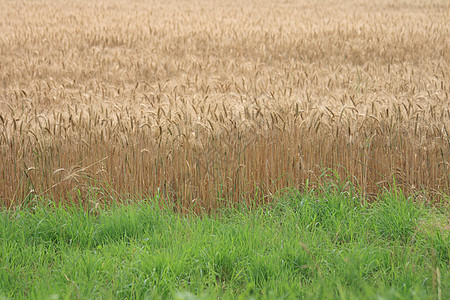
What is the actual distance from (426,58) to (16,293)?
8112mm

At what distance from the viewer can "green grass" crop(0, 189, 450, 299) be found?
6.90 feet

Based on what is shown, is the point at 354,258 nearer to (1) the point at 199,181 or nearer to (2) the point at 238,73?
(1) the point at 199,181

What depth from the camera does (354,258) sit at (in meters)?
2.29

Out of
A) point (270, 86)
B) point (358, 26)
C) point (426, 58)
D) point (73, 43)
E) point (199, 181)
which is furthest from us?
point (358, 26)

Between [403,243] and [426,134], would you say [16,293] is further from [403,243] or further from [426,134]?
[426,134]

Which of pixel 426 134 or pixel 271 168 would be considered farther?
pixel 426 134

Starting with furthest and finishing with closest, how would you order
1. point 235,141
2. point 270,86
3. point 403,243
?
point 270,86 → point 235,141 → point 403,243

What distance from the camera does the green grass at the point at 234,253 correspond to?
210 cm

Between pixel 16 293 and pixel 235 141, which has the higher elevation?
pixel 235 141

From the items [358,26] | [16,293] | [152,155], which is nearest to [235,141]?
[152,155]

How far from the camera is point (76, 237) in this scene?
267 centimetres

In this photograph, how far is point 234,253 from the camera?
2.38m

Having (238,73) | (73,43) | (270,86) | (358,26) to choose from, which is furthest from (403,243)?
(358,26)

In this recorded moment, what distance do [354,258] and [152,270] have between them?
975mm
